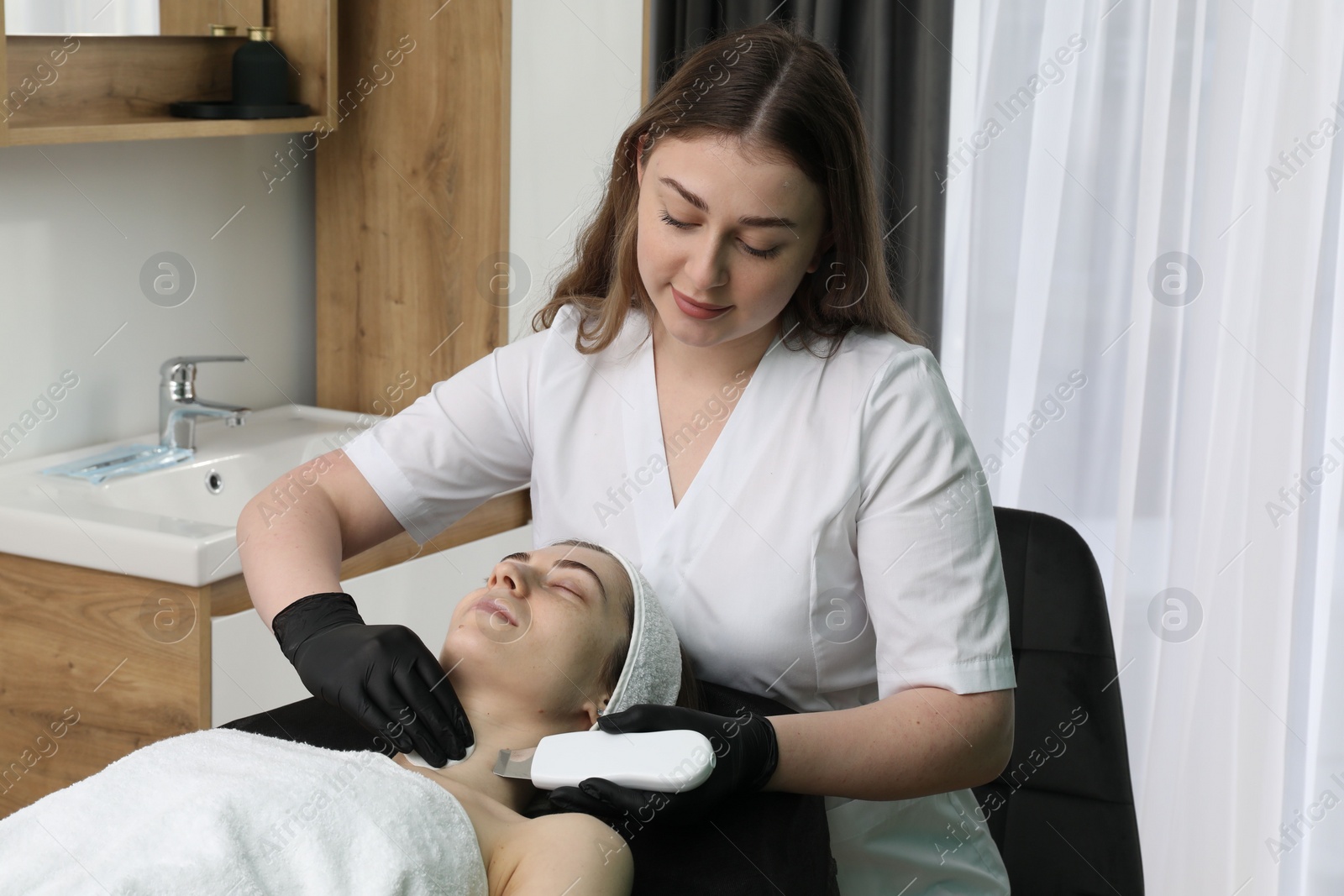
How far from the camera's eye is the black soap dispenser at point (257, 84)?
2.33 m

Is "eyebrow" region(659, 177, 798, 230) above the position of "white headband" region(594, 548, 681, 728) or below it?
above

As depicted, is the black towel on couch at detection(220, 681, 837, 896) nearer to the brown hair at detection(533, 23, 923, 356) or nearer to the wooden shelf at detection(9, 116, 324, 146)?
Result: the brown hair at detection(533, 23, 923, 356)

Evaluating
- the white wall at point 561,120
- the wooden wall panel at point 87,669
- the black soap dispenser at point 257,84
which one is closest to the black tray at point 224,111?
the black soap dispenser at point 257,84

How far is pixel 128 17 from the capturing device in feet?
7.30

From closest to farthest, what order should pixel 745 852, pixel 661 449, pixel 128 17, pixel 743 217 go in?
pixel 745 852
pixel 743 217
pixel 661 449
pixel 128 17

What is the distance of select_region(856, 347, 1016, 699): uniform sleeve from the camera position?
4.11 feet

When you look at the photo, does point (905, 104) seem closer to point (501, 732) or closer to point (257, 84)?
point (257, 84)

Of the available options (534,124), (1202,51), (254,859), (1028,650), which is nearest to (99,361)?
(534,124)

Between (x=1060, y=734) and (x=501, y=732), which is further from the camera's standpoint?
(x=1060, y=734)

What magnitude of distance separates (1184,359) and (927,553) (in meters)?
1.25

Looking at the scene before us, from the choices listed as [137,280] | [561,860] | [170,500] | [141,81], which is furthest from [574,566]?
[141,81]

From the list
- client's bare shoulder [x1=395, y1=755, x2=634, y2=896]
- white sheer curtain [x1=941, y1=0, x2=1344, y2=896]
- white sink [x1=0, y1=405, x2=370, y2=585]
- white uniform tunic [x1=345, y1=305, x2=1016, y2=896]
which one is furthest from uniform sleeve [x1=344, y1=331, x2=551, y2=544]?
white sheer curtain [x1=941, y1=0, x2=1344, y2=896]

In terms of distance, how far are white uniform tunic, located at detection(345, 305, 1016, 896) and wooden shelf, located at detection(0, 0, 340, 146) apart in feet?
3.02

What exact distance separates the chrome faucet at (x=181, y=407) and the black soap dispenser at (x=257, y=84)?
465 millimetres
